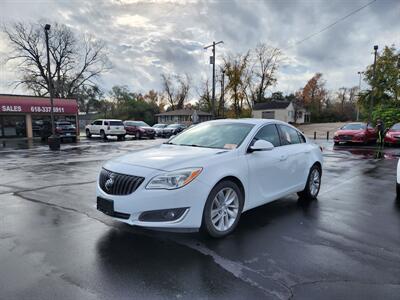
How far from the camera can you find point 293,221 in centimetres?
470

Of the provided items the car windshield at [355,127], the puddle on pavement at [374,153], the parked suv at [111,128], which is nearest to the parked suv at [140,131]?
the parked suv at [111,128]

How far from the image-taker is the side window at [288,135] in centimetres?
530

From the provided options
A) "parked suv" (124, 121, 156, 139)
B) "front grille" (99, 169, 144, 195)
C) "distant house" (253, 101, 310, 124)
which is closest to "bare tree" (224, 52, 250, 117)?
"distant house" (253, 101, 310, 124)

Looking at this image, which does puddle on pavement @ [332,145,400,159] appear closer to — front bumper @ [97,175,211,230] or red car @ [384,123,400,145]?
red car @ [384,123,400,145]

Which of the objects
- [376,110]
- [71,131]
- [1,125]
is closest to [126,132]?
[71,131]

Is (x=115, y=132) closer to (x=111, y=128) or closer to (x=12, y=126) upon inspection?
(x=111, y=128)

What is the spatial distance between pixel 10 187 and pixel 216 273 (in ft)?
20.3

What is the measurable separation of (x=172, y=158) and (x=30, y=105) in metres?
30.6

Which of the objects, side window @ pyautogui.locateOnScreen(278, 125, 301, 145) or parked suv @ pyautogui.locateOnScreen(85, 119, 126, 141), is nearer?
side window @ pyautogui.locateOnScreen(278, 125, 301, 145)

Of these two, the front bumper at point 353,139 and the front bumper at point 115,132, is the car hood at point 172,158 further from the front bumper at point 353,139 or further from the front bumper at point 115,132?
the front bumper at point 115,132

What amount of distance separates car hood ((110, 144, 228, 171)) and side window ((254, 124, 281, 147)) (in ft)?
3.06

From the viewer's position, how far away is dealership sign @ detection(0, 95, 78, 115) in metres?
27.7

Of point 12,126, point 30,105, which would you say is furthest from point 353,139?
point 12,126

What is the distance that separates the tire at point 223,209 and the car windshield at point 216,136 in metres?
0.68
